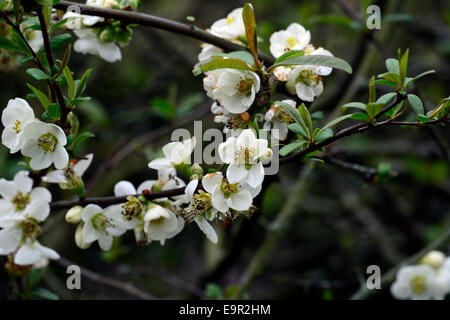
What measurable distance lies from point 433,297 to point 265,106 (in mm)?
1027

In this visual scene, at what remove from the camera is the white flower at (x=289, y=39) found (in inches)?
45.4

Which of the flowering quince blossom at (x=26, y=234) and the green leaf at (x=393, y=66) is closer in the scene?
the green leaf at (x=393, y=66)

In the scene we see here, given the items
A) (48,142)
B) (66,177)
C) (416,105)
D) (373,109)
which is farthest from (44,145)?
(416,105)

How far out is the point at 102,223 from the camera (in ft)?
3.56

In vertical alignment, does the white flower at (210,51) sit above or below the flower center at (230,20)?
below

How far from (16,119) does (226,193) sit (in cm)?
50

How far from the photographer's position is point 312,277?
7.46ft

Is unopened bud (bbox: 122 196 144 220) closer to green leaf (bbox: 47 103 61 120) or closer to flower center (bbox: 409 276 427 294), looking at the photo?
green leaf (bbox: 47 103 61 120)

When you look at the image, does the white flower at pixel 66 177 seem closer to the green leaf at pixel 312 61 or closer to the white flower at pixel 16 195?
the white flower at pixel 16 195

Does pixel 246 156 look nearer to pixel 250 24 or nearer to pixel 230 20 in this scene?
pixel 250 24

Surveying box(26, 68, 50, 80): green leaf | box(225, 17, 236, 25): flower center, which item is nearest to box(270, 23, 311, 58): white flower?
box(225, 17, 236, 25): flower center

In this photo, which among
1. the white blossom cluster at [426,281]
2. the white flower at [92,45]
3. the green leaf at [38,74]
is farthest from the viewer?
the white blossom cluster at [426,281]

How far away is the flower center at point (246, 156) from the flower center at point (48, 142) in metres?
0.40

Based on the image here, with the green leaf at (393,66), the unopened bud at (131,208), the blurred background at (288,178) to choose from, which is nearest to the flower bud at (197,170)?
the unopened bud at (131,208)
